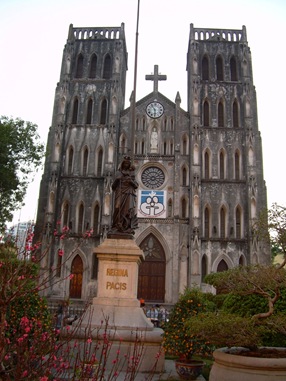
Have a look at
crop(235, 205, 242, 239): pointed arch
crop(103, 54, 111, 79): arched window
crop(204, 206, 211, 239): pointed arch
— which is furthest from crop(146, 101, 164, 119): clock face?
crop(235, 205, 242, 239): pointed arch

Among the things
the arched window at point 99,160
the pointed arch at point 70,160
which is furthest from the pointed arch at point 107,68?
the pointed arch at point 70,160

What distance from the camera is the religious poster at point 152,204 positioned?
96.8ft

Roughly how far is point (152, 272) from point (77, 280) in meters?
5.49

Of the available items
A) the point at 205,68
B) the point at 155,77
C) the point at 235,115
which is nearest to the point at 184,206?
the point at 235,115

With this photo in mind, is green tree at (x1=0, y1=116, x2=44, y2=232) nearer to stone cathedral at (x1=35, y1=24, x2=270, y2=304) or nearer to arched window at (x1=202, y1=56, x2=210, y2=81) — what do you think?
stone cathedral at (x1=35, y1=24, x2=270, y2=304)

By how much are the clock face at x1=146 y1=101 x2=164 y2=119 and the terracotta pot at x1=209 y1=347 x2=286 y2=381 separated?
2764 cm

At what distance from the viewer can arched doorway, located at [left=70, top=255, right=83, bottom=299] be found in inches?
1116

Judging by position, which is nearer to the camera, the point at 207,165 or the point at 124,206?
the point at 124,206

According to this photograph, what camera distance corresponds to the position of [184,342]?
335 inches

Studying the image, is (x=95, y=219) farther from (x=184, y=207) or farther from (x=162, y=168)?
(x=184, y=207)

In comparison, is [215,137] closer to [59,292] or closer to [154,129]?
[154,129]

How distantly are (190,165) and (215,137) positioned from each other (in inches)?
131

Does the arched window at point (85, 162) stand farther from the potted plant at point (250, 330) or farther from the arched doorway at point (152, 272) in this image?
the potted plant at point (250, 330)

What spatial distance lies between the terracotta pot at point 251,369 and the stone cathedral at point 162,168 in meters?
21.8
